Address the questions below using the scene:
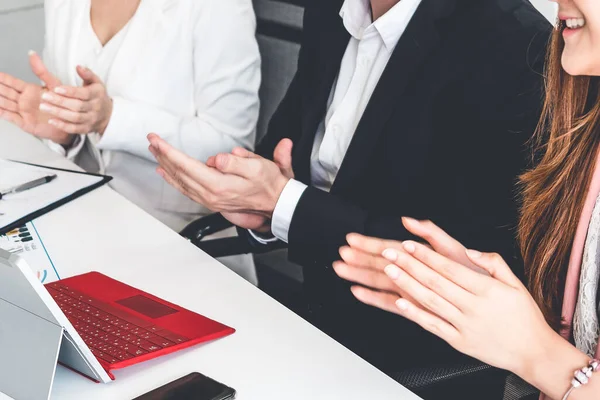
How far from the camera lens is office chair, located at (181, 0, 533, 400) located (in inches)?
41.0

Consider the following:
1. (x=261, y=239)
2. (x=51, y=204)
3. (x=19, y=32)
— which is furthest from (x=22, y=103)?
(x=19, y=32)

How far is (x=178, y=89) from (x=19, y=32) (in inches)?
59.6

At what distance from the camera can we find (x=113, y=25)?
5.92 feet

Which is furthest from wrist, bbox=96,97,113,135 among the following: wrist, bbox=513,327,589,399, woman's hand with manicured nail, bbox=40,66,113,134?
wrist, bbox=513,327,589,399

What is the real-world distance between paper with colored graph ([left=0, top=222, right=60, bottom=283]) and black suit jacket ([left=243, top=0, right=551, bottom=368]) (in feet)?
1.36

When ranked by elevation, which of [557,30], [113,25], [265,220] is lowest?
[265,220]

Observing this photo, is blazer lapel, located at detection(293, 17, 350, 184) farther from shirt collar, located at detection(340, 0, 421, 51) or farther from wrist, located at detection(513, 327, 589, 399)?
wrist, located at detection(513, 327, 589, 399)

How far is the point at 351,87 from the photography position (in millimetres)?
1418

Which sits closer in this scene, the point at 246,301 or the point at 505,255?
the point at 246,301

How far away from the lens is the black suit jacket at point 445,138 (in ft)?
3.85

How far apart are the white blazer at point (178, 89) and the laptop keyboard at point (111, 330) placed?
27.1 inches

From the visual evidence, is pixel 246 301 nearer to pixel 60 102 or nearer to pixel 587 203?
pixel 587 203

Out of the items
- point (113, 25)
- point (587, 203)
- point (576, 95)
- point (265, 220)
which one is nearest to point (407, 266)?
point (587, 203)

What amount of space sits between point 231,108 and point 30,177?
495 millimetres
